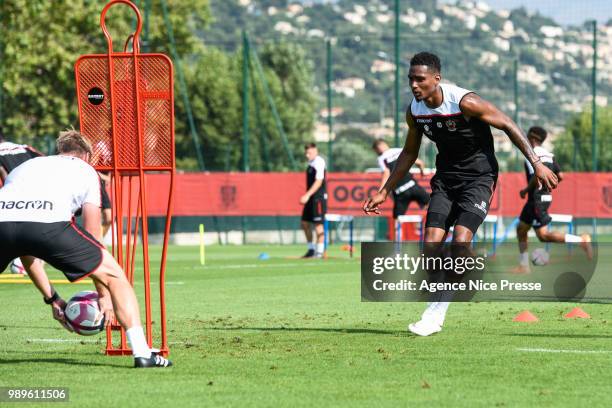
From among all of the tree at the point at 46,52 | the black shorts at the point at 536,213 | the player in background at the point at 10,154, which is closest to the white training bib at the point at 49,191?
the player in background at the point at 10,154

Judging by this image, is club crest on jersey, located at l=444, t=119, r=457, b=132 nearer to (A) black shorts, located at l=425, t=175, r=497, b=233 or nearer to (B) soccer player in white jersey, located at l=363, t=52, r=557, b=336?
(B) soccer player in white jersey, located at l=363, t=52, r=557, b=336

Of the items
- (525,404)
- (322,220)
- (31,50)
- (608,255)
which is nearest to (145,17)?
(31,50)

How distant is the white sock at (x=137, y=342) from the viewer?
8008mm

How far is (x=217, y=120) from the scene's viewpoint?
69.6 metres

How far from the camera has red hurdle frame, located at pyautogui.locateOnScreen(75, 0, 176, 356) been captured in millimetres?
8492

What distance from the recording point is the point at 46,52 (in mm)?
40906

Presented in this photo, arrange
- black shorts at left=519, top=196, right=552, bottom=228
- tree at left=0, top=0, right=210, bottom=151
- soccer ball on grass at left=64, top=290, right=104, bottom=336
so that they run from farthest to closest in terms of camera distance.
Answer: tree at left=0, top=0, right=210, bottom=151 → black shorts at left=519, top=196, right=552, bottom=228 → soccer ball on grass at left=64, top=290, right=104, bottom=336

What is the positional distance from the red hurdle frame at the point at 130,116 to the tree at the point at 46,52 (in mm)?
27813

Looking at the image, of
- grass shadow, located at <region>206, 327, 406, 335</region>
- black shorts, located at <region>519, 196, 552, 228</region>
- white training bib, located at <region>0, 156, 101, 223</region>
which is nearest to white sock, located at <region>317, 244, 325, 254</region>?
black shorts, located at <region>519, 196, 552, 228</region>

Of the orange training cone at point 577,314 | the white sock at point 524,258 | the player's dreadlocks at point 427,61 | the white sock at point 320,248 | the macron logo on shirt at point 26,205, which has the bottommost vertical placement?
the white sock at point 320,248

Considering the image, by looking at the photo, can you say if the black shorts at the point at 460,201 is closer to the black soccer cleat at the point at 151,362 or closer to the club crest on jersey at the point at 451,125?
the club crest on jersey at the point at 451,125

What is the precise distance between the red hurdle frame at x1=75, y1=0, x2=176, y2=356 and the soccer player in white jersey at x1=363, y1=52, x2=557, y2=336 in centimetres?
212

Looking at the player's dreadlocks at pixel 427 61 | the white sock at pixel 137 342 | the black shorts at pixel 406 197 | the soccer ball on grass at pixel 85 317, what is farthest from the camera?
the black shorts at pixel 406 197

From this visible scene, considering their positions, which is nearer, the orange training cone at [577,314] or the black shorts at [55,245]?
the black shorts at [55,245]
